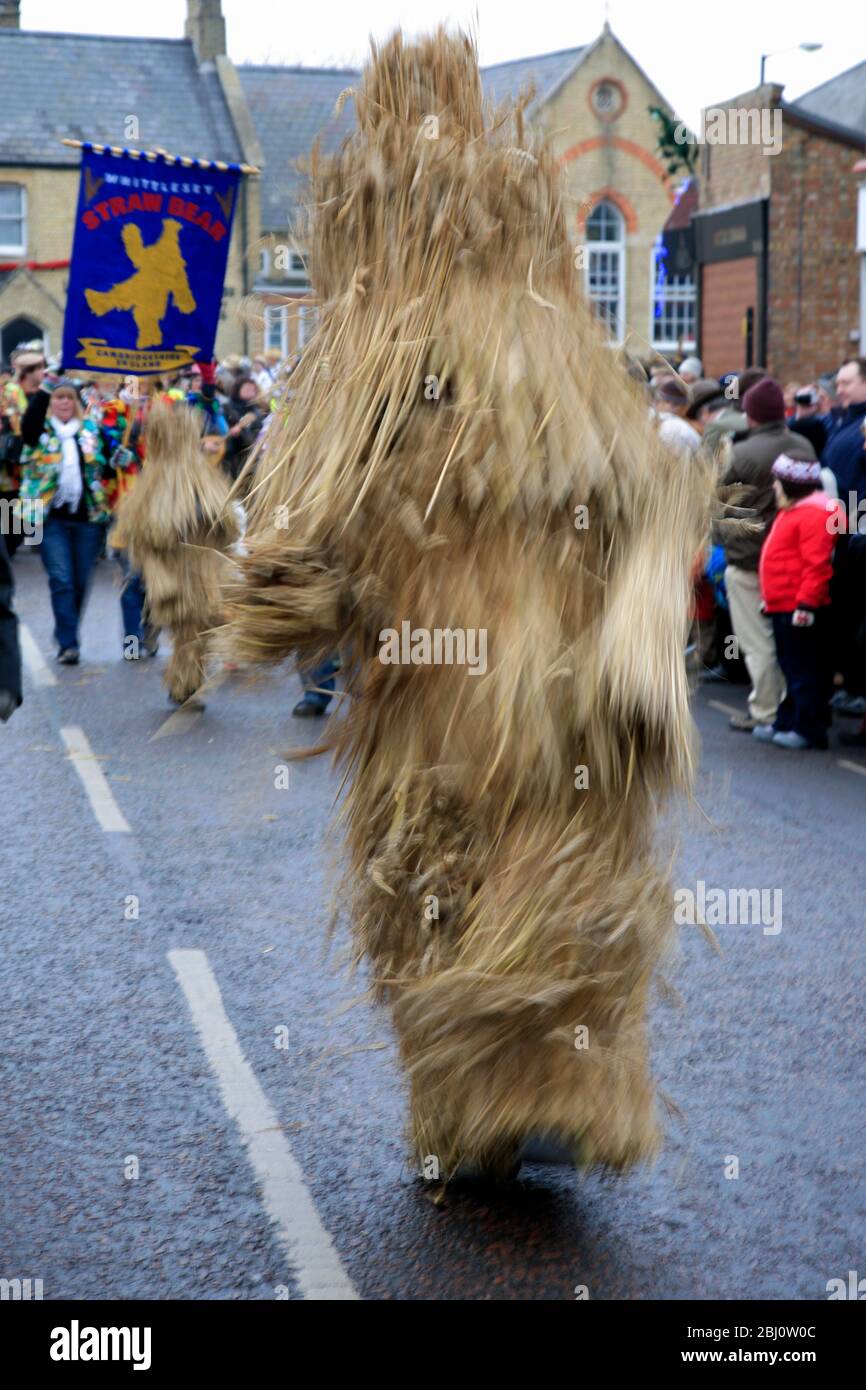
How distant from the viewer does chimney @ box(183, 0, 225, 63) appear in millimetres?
48469

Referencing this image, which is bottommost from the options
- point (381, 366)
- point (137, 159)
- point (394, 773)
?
point (394, 773)

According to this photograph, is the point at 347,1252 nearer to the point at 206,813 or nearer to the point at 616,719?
the point at 616,719

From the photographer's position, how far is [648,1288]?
392cm

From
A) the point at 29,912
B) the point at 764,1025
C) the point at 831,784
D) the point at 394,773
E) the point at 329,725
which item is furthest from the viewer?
the point at 831,784

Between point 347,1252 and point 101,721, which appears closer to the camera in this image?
point 347,1252

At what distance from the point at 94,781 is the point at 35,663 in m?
4.26

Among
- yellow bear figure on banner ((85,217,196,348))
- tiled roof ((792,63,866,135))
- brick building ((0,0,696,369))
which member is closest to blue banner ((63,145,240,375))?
yellow bear figure on banner ((85,217,196,348))

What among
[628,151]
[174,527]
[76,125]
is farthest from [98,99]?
[174,527]

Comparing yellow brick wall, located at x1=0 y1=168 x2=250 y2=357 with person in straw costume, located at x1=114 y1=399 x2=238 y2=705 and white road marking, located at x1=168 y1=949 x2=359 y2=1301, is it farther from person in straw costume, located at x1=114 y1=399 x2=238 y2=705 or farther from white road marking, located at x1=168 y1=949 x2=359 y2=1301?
white road marking, located at x1=168 y1=949 x2=359 y2=1301

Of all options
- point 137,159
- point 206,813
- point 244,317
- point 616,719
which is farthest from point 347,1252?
point 137,159

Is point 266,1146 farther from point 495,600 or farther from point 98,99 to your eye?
point 98,99

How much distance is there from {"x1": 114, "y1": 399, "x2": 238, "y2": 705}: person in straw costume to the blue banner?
4.67 ft

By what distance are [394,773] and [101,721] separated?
728cm

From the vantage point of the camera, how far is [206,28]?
48.6 metres
